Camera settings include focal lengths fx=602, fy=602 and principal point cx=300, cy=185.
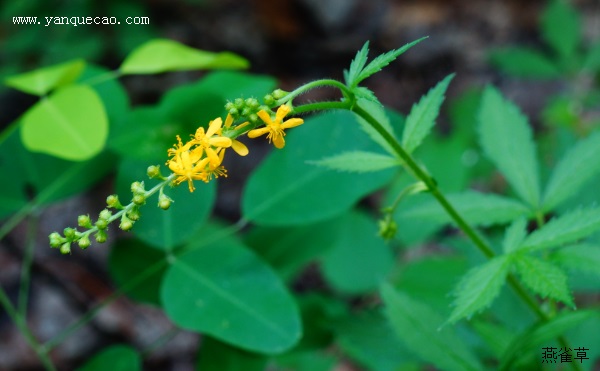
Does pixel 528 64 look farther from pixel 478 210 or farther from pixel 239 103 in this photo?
pixel 239 103

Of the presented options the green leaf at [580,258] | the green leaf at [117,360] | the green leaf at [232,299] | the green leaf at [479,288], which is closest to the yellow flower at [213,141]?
the green leaf at [479,288]

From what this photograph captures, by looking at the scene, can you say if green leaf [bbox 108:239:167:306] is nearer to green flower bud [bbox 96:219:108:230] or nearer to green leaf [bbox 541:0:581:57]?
green flower bud [bbox 96:219:108:230]

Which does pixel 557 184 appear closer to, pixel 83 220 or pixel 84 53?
pixel 83 220

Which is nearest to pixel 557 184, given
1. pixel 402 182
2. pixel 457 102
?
pixel 402 182

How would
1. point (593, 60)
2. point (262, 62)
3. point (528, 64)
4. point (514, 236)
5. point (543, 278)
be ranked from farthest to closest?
point (262, 62) → point (528, 64) → point (593, 60) → point (514, 236) → point (543, 278)

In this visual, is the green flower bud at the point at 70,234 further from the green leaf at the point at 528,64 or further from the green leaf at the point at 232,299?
the green leaf at the point at 528,64

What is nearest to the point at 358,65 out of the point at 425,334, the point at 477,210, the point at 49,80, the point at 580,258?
the point at 477,210
